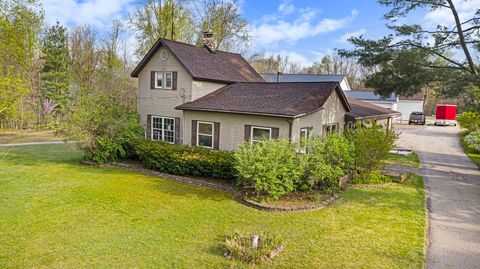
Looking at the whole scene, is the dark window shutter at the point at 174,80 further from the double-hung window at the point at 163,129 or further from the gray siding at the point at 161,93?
the double-hung window at the point at 163,129

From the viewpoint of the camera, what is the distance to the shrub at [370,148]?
12.6 m

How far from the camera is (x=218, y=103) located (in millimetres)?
17391

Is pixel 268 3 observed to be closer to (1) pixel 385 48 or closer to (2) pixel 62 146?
(1) pixel 385 48

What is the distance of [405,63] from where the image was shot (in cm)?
1602

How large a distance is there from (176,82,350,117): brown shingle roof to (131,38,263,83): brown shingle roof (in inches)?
53.2

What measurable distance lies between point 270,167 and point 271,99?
7043mm

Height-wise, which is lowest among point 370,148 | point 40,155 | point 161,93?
point 40,155

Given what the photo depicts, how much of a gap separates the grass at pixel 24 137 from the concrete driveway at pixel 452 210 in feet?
72.4

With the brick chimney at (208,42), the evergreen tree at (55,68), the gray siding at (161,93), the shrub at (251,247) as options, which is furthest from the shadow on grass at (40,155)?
the evergreen tree at (55,68)

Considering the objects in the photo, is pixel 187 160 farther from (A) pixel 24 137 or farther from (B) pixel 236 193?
(A) pixel 24 137

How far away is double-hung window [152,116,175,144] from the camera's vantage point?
63.5ft

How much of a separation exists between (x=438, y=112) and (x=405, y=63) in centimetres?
3475

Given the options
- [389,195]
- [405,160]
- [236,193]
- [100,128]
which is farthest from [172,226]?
[405,160]

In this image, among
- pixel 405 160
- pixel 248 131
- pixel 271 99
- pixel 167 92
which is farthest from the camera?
pixel 167 92
